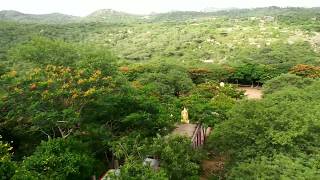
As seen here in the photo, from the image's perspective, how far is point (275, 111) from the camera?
19656 mm

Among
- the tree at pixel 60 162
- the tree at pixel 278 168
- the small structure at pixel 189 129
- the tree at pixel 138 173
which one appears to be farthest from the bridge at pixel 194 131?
the tree at pixel 138 173

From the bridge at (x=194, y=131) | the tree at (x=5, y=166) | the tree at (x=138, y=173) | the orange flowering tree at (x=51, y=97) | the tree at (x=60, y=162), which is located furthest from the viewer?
the bridge at (x=194, y=131)

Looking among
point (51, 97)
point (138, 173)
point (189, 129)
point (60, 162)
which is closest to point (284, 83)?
point (189, 129)

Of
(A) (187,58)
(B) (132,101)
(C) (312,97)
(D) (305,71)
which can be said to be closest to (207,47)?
(A) (187,58)

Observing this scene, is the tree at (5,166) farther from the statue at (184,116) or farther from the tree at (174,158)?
the statue at (184,116)

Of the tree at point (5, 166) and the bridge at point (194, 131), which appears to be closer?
the tree at point (5, 166)

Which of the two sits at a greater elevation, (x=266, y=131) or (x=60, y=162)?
(x=266, y=131)

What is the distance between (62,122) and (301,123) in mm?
11831

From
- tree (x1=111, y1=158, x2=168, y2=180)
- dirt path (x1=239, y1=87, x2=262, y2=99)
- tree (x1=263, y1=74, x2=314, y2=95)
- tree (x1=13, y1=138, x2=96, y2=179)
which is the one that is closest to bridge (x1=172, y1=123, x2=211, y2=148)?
tree (x1=13, y1=138, x2=96, y2=179)

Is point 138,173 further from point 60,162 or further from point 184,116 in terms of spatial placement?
point 184,116

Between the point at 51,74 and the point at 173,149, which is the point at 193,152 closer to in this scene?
the point at 173,149

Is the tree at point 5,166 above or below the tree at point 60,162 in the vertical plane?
above

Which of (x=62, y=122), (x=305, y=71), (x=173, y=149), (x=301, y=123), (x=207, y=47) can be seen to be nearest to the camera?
(x=173, y=149)

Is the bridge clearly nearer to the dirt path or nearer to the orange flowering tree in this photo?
the orange flowering tree
